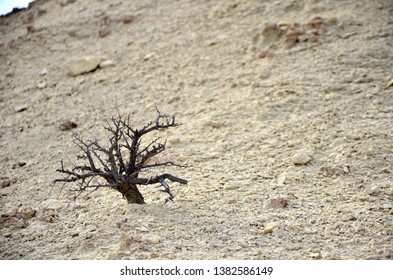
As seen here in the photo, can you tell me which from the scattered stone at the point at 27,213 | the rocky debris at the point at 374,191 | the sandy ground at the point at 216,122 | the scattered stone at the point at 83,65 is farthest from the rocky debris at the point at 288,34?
the scattered stone at the point at 27,213

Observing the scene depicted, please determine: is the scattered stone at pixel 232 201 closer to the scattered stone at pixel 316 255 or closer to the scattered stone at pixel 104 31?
the scattered stone at pixel 316 255

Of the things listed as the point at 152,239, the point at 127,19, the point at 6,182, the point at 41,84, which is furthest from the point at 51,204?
the point at 127,19

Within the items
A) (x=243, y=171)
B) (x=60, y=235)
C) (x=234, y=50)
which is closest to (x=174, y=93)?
(x=234, y=50)

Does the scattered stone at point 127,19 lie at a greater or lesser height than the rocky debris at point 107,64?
greater

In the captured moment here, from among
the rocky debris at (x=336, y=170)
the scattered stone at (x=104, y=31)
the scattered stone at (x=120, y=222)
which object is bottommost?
the rocky debris at (x=336, y=170)

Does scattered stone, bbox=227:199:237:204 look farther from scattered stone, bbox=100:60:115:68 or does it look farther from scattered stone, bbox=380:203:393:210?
scattered stone, bbox=100:60:115:68

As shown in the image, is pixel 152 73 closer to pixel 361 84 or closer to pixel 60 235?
pixel 361 84

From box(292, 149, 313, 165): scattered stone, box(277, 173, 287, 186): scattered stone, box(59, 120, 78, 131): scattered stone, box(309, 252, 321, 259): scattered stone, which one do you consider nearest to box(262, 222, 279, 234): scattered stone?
box(309, 252, 321, 259): scattered stone
